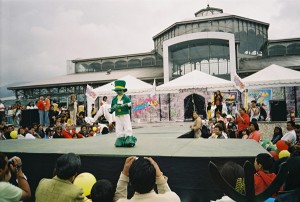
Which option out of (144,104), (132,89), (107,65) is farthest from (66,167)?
(107,65)

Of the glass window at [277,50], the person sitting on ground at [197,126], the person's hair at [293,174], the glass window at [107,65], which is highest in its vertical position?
the glass window at [277,50]

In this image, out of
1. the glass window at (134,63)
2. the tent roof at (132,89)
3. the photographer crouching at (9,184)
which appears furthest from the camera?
the glass window at (134,63)

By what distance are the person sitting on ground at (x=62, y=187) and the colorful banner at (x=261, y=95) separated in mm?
15928

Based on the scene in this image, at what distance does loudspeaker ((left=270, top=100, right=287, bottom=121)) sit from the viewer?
13759 millimetres

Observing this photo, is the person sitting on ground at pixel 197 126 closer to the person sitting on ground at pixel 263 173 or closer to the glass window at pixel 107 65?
the person sitting on ground at pixel 263 173

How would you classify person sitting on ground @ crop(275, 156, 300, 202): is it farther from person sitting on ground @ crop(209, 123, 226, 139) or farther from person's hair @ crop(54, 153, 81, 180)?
person sitting on ground @ crop(209, 123, 226, 139)

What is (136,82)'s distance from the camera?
1881 cm

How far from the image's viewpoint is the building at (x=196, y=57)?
2359 centimetres

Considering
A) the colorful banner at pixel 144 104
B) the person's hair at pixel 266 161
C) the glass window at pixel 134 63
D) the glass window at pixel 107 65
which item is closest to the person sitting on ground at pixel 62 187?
the person's hair at pixel 266 161

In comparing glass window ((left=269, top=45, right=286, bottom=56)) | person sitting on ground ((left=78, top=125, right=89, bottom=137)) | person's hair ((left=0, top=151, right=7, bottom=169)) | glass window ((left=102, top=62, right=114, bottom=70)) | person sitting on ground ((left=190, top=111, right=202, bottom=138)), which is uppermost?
glass window ((left=269, top=45, right=286, bottom=56))

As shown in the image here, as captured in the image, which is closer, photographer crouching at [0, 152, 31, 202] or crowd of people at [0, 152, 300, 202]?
crowd of people at [0, 152, 300, 202]

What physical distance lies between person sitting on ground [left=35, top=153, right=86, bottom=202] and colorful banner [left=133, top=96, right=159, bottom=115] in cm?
1617

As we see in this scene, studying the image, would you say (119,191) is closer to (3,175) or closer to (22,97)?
(3,175)

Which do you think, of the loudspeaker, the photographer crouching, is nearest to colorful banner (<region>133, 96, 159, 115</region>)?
the loudspeaker
